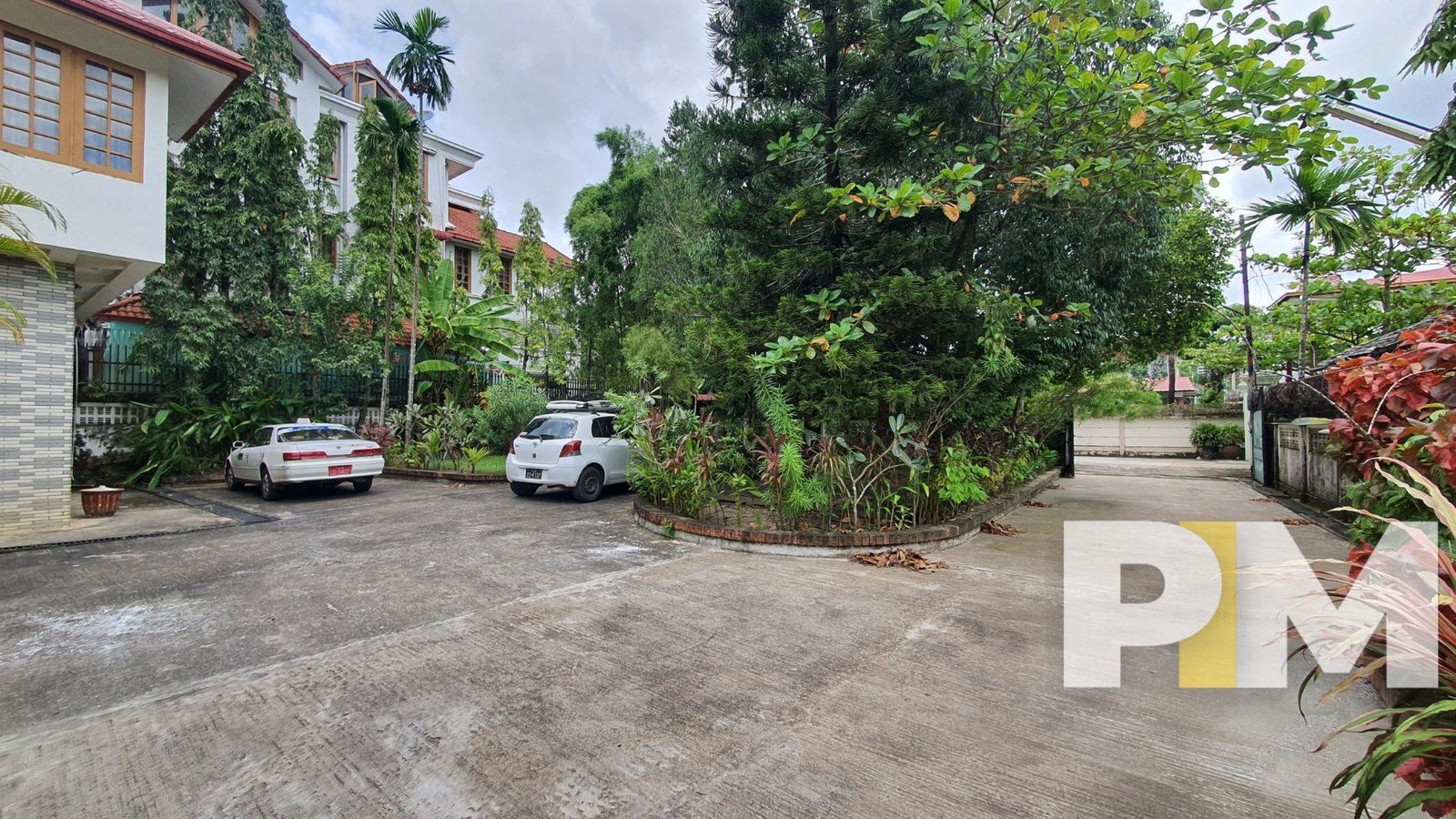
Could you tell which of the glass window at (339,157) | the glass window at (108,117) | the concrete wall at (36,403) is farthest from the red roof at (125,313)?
the glass window at (108,117)

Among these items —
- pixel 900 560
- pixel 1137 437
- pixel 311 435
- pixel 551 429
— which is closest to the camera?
pixel 900 560

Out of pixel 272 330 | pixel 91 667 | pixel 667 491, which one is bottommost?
pixel 91 667

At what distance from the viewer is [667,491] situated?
28.9ft

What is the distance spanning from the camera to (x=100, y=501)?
30.2 ft

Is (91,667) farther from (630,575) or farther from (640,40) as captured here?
(640,40)

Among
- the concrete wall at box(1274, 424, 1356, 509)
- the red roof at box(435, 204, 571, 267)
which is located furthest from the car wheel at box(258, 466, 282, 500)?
the concrete wall at box(1274, 424, 1356, 509)

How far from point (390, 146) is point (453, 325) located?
450cm

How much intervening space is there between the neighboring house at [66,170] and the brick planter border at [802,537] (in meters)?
8.11

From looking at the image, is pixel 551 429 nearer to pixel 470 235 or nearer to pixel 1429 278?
pixel 470 235

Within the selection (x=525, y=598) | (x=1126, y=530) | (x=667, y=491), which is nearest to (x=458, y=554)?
(x=525, y=598)

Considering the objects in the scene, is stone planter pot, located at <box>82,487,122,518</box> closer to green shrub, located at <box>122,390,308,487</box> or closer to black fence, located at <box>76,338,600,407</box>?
green shrub, located at <box>122,390,308,487</box>

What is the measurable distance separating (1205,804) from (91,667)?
626 centimetres

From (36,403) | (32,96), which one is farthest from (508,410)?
(32,96)

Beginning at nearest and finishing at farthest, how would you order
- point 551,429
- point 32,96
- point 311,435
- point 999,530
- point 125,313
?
point 32,96
point 999,530
point 551,429
point 311,435
point 125,313
